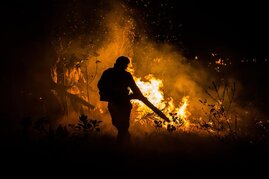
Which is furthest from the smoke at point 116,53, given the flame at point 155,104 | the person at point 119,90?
the person at point 119,90

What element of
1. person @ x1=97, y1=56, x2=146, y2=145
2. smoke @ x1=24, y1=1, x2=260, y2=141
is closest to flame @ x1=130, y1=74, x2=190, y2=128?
smoke @ x1=24, y1=1, x2=260, y2=141

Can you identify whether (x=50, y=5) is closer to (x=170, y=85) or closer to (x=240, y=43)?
(x=170, y=85)

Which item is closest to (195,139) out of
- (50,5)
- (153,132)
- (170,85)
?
(153,132)

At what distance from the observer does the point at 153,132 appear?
34.4ft

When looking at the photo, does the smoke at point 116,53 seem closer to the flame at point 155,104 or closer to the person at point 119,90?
the flame at point 155,104

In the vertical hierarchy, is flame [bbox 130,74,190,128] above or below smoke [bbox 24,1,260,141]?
below

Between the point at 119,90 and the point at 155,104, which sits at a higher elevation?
the point at 155,104

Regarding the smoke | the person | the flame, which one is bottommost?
the person

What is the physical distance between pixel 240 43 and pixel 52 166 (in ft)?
55.1

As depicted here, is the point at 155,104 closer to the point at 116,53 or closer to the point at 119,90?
the point at 116,53

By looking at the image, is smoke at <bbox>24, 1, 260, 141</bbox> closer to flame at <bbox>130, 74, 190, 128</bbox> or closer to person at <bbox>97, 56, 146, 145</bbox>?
flame at <bbox>130, 74, 190, 128</bbox>

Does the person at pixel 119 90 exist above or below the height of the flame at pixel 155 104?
below

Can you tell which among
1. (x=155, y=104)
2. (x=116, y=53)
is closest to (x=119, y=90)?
(x=155, y=104)

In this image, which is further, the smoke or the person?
the smoke
